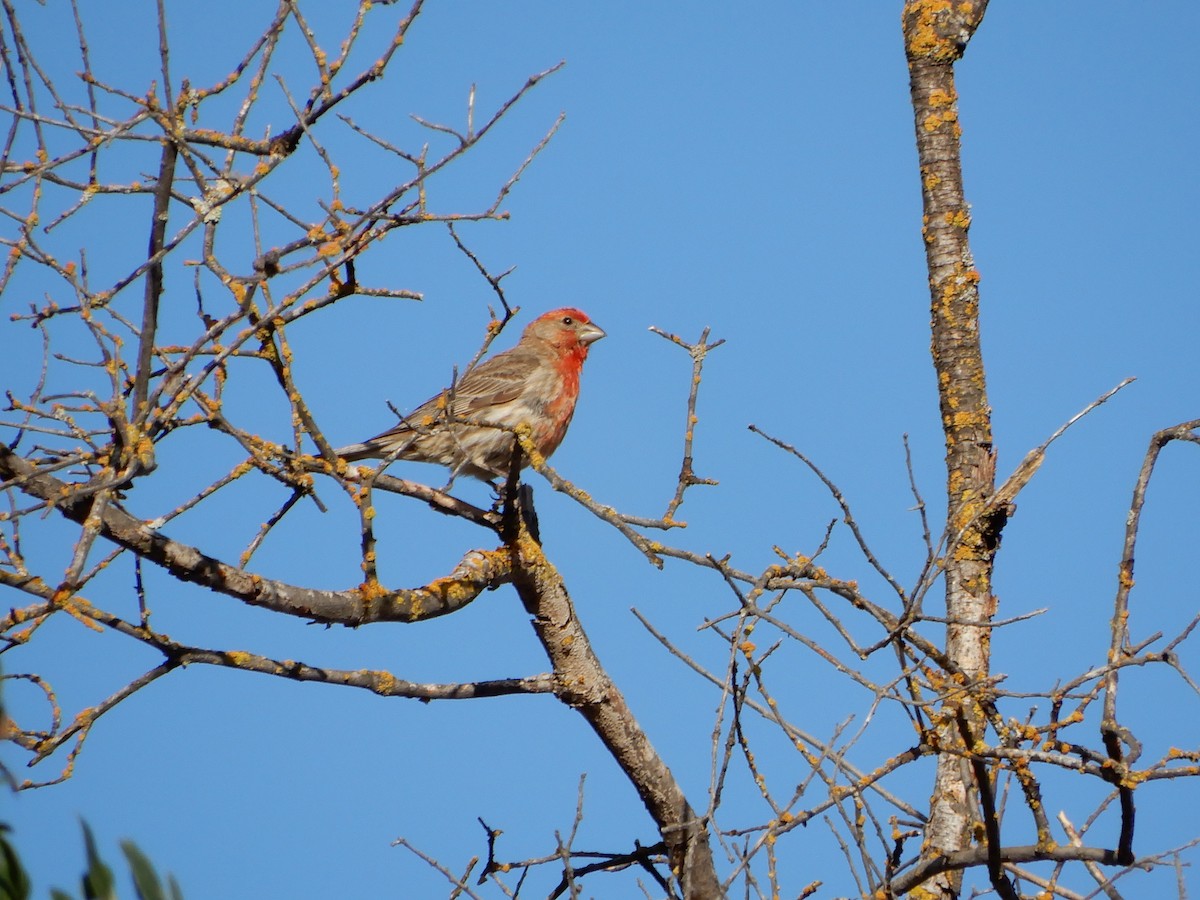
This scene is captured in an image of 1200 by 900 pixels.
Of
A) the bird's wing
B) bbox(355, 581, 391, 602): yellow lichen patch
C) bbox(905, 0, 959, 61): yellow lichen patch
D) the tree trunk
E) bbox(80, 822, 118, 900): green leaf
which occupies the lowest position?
bbox(80, 822, 118, 900): green leaf

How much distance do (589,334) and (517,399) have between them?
1202 mm

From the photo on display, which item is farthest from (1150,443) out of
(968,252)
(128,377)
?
(128,377)

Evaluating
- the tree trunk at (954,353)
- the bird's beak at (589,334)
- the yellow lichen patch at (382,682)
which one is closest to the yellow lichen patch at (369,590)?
the yellow lichen patch at (382,682)

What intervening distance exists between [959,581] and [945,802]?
0.92 m

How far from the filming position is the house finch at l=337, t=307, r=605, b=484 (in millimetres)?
7406

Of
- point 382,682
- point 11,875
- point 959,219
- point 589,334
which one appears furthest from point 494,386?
point 11,875

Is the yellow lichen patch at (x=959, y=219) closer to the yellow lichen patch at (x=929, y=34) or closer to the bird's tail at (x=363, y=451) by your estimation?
the yellow lichen patch at (x=929, y=34)

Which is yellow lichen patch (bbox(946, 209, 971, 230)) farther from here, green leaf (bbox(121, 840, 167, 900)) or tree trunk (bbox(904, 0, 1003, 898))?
green leaf (bbox(121, 840, 167, 900))

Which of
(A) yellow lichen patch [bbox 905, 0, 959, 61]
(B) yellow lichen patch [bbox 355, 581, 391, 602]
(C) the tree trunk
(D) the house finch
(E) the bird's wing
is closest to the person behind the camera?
(B) yellow lichen patch [bbox 355, 581, 391, 602]

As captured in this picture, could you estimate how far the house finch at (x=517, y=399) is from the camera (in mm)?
7406

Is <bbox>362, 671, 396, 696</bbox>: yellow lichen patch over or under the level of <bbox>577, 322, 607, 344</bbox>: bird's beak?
under

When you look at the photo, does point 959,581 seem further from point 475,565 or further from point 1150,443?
point 475,565

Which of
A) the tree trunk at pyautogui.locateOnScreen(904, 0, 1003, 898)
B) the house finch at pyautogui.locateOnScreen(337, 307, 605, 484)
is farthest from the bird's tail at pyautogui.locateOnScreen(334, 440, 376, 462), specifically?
the tree trunk at pyautogui.locateOnScreen(904, 0, 1003, 898)

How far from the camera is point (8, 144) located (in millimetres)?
3846
